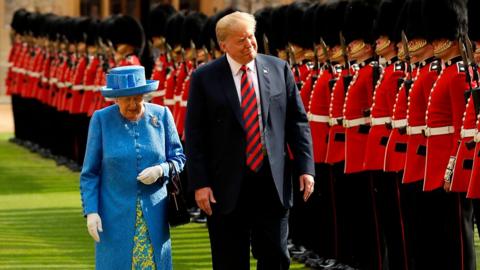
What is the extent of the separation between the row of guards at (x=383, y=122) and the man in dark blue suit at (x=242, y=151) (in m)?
0.96

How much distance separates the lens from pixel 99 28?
1584 cm

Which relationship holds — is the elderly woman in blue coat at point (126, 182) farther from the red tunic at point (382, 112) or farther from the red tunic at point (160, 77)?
the red tunic at point (160, 77)

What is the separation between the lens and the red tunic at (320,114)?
9.15 m

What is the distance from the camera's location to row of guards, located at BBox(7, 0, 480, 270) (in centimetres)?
752

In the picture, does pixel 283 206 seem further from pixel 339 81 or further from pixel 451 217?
pixel 339 81

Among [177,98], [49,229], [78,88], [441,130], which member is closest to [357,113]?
[441,130]

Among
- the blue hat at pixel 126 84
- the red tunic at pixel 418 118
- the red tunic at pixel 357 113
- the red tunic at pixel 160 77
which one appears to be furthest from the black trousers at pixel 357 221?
the red tunic at pixel 160 77

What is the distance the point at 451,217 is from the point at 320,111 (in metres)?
1.79

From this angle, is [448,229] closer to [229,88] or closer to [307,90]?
[229,88]

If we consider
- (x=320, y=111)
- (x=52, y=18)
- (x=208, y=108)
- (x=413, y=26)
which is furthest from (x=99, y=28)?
(x=208, y=108)

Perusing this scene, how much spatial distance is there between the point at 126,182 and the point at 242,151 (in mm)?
500

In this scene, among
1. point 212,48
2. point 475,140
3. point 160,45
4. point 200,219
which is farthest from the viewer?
point 160,45

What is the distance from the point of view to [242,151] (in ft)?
21.7

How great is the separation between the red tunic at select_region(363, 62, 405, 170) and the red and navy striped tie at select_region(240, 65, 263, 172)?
1.63 meters
